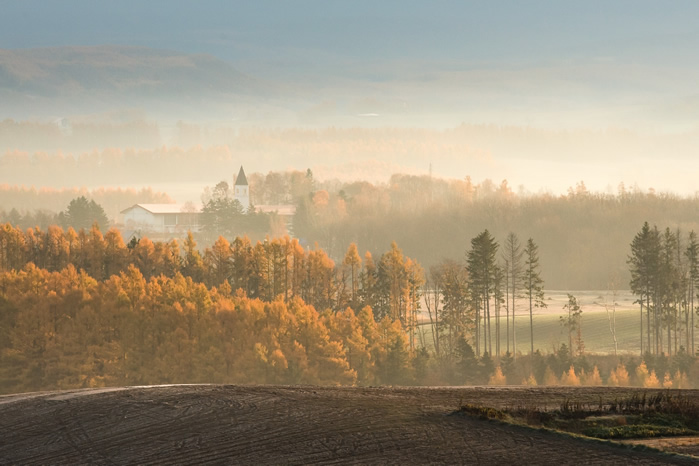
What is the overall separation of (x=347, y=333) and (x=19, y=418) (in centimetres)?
7921

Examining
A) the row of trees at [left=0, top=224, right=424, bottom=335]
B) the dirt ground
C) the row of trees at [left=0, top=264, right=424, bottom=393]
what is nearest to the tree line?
the row of trees at [left=0, top=264, right=424, bottom=393]

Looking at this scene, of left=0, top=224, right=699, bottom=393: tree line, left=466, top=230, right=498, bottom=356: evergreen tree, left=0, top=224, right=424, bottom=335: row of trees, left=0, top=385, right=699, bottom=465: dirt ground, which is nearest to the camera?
left=0, top=385, right=699, bottom=465: dirt ground

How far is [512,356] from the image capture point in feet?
360

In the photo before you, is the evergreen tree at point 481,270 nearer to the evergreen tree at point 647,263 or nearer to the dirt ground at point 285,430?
the evergreen tree at point 647,263

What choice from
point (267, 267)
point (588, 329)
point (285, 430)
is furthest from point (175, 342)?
point (285, 430)

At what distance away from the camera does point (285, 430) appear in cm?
2227

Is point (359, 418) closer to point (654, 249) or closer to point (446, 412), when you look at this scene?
point (446, 412)

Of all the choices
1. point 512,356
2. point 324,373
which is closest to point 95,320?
point 324,373

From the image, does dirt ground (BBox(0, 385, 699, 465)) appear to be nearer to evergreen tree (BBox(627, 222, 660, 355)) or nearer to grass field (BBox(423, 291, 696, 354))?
evergreen tree (BBox(627, 222, 660, 355))

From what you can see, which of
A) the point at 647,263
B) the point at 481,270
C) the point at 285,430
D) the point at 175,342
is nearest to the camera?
the point at 285,430

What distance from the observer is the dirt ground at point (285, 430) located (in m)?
19.9

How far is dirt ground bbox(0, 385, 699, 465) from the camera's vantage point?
19.9 meters

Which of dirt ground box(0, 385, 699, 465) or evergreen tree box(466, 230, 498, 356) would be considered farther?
evergreen tree box(466, 230, 498, 356)

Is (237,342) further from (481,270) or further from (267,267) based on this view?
(481,270)
